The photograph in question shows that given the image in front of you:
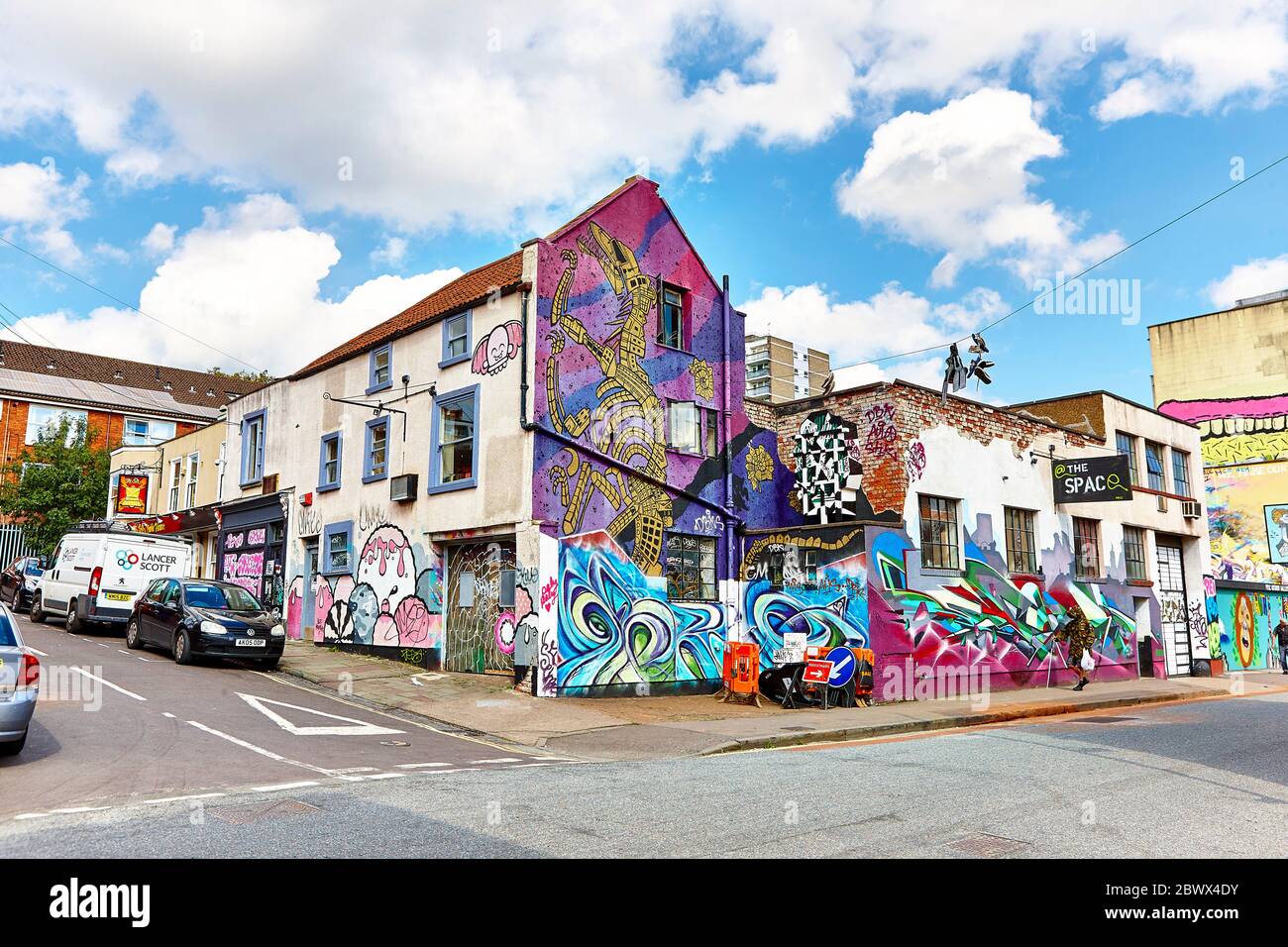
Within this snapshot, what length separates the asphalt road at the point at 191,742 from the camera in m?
8.02

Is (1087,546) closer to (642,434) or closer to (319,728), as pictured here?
(642,434)

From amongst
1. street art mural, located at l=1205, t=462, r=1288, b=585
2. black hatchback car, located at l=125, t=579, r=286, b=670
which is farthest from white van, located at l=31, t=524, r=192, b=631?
street art mural, located at l=1205, t=462, r=1288, b=585

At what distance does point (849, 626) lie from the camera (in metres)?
18.2

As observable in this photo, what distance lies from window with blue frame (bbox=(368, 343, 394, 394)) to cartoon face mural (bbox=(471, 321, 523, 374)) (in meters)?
3.37

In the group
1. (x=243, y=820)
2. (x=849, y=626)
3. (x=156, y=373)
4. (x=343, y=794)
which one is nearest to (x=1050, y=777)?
(x=343, y=794)

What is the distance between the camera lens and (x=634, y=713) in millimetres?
15172

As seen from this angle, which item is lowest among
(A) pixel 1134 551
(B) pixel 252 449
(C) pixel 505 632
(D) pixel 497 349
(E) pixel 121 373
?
(C) pixel 505 632

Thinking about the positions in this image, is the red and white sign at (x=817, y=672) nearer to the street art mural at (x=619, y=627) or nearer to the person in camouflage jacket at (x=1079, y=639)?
the street art mural at (x=619, y=627)

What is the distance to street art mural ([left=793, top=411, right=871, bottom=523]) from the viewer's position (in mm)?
20141

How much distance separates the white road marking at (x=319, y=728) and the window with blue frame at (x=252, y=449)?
13195mm

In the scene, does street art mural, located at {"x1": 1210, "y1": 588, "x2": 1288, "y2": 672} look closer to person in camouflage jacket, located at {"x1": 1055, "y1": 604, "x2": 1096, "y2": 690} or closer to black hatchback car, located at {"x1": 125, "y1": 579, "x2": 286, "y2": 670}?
person in camouflage jacket, located at {"x1": 1055, "y1": 604, "x2": 1096, "y2": 690}

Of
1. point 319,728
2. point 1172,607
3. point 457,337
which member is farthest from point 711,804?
point 1172,607

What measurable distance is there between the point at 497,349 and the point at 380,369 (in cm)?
479
